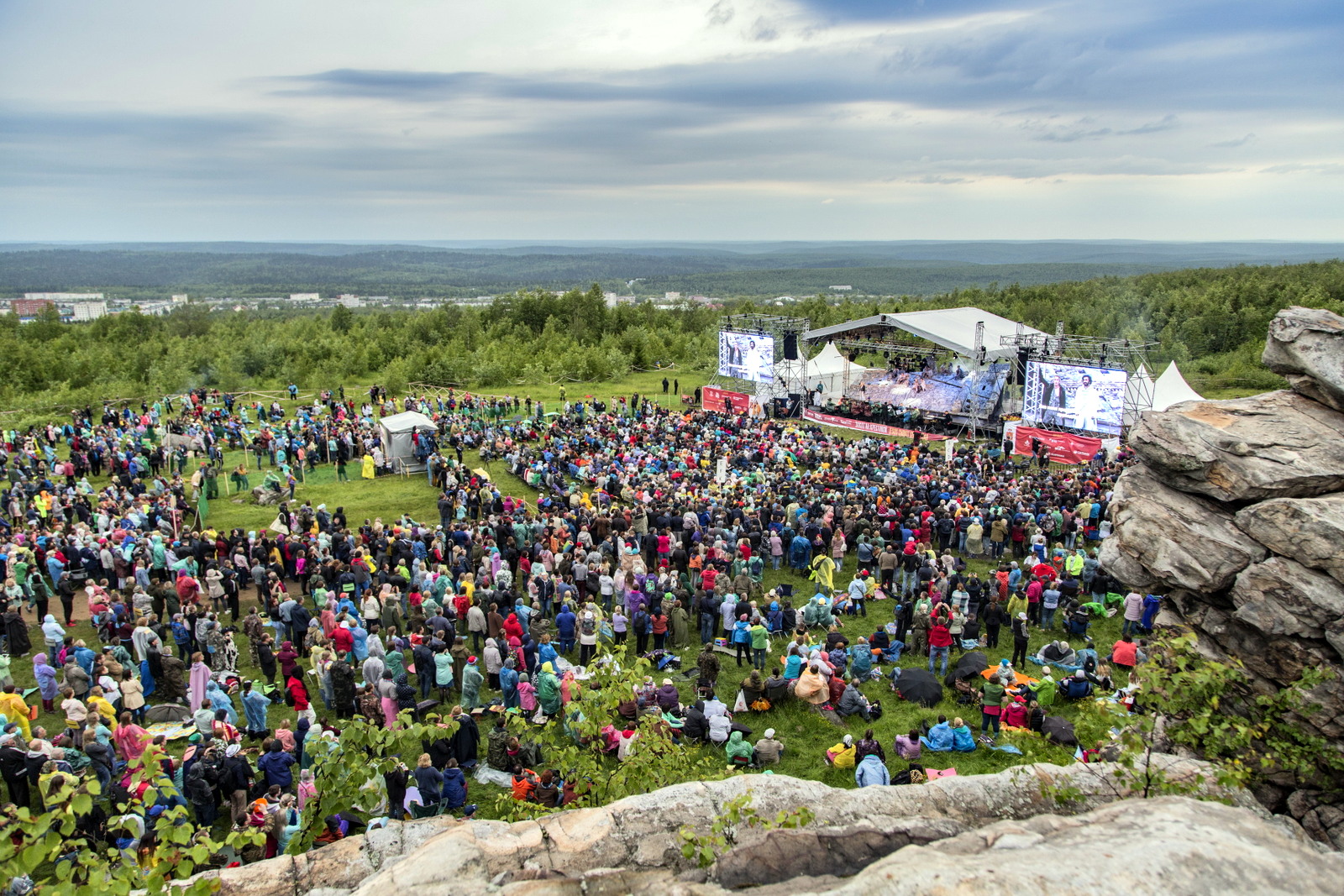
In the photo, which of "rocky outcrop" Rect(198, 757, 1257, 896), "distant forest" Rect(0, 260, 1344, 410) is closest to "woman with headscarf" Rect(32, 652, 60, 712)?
"rocky outcrop" Rect(198, 757, 1257, 896)

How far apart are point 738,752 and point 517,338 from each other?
Answer: 60726mm

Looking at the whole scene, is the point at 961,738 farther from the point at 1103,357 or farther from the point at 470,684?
the point at 1103,357

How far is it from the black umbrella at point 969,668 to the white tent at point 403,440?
19.7 metres

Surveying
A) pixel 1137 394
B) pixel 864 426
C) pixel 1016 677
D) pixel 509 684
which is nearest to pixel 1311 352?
pixel 1016 677

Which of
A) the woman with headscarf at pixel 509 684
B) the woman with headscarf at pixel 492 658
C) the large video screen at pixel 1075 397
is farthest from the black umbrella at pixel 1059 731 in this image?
Result: the large video screen at pixel 1075 397

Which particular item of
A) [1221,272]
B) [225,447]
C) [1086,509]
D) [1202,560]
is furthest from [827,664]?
[1221,272]

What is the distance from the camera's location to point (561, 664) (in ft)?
44.6

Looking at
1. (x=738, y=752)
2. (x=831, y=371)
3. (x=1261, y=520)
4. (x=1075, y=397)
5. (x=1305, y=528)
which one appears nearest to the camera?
(x=1305, y=528)

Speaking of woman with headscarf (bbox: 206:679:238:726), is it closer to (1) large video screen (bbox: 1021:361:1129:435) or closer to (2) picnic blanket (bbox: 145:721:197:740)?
(2) picnic blanket (bbox: 145:721:197:740)

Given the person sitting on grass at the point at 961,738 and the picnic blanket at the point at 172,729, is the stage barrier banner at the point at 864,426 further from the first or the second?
the picnic blanket at the point at 172,729

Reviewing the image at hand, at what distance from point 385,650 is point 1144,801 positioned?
1058 cm

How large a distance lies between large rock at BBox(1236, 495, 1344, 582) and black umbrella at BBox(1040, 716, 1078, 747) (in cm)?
320

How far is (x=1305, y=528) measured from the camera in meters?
8.56

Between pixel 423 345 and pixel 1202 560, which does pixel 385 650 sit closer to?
pixel 1202 560
